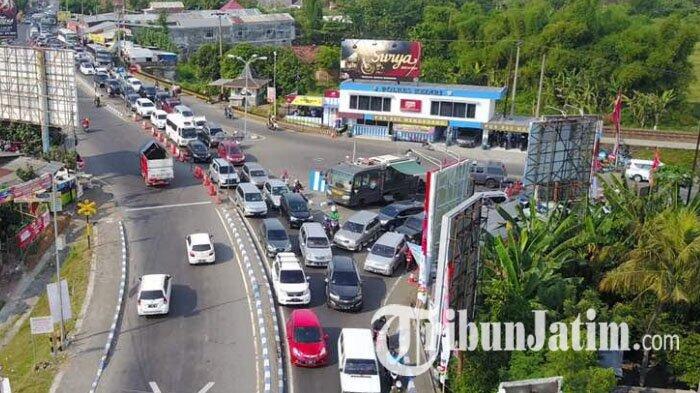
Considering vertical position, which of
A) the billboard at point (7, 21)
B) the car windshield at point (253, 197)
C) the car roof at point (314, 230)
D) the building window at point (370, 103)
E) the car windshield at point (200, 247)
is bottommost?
the car windshield at point (200, 247)

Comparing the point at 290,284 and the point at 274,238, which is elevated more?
the point at 274,238

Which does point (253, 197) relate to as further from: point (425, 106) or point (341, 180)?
point (425, 106)

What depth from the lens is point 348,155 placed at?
5466cm

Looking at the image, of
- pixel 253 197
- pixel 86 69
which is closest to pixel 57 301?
pixel 253 197

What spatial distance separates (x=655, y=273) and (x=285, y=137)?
40689 mm

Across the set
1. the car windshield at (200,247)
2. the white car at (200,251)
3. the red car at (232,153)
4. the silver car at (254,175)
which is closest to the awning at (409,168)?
the silver car at (254,175)

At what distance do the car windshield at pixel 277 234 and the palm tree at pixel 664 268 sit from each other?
1456 centimetres

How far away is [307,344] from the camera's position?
23.9 m

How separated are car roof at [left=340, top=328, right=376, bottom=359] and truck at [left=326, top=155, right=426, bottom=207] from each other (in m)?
17.2

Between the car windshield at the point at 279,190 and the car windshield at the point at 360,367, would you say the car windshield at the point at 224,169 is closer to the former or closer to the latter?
the car windshield at the point at 279,190

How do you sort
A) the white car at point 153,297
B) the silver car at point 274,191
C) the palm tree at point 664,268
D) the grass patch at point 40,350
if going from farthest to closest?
the silver car at point 274,191 → the white car at point 153,297 → the grass patch at point 40,350 → the palm tree at point 664,268

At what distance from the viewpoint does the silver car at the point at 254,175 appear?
141 feet

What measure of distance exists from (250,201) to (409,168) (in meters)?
9.89

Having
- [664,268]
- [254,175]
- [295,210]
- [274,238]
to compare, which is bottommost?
[274,238]
